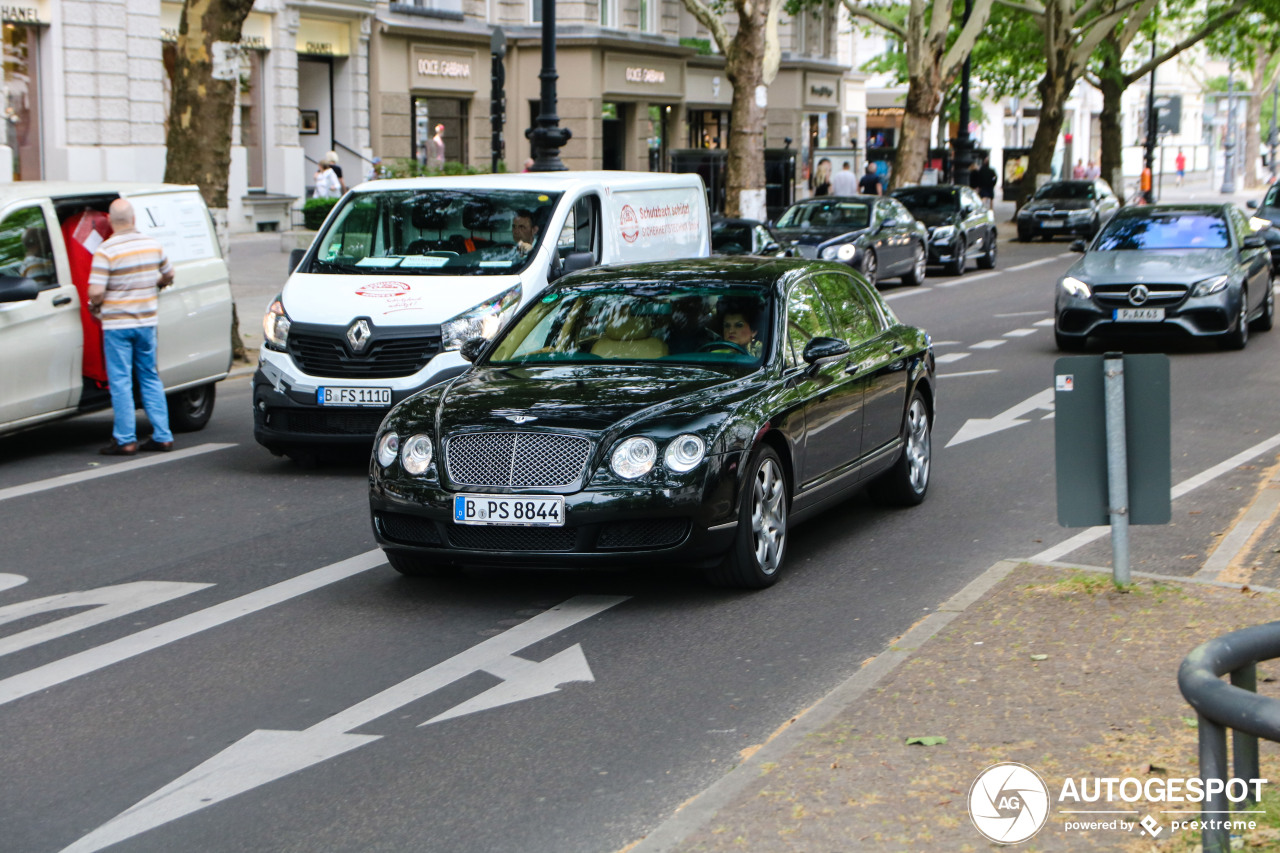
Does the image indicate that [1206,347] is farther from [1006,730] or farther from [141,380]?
[1006,730]

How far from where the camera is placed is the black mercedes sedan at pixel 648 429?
723 centimetres

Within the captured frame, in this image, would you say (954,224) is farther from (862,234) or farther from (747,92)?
(862,234)

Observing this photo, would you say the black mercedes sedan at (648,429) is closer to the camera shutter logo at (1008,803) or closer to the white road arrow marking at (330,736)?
the white road arrow marking at (330,736)

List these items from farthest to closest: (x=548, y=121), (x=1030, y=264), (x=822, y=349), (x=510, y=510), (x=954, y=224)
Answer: (x=1030, y=264) → (x=954, y=224) → (x=548, y=121) → (x=822, y=349) → (x=510, y=510)

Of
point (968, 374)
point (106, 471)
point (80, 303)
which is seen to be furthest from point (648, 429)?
point (968, 374)

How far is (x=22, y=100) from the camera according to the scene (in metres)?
29.2

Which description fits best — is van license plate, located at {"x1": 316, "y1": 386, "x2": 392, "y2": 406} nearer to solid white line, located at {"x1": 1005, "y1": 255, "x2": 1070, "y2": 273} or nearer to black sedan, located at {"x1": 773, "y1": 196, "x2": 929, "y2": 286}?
black sedan, located at {"x1": 773, "y1": 196, "x2": 929, "y2": 286}

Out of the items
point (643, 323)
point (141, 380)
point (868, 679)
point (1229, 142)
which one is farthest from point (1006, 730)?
point (1229, 142)

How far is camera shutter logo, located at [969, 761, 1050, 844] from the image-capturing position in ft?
14.4

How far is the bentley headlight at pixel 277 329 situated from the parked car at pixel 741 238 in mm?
12273

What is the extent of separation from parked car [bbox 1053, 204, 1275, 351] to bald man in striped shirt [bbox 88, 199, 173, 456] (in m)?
9.38

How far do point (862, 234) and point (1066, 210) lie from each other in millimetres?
15907

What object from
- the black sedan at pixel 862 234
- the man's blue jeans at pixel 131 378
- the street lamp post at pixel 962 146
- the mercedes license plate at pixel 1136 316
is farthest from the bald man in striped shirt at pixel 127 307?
the street lamp post at pixel 962 146
